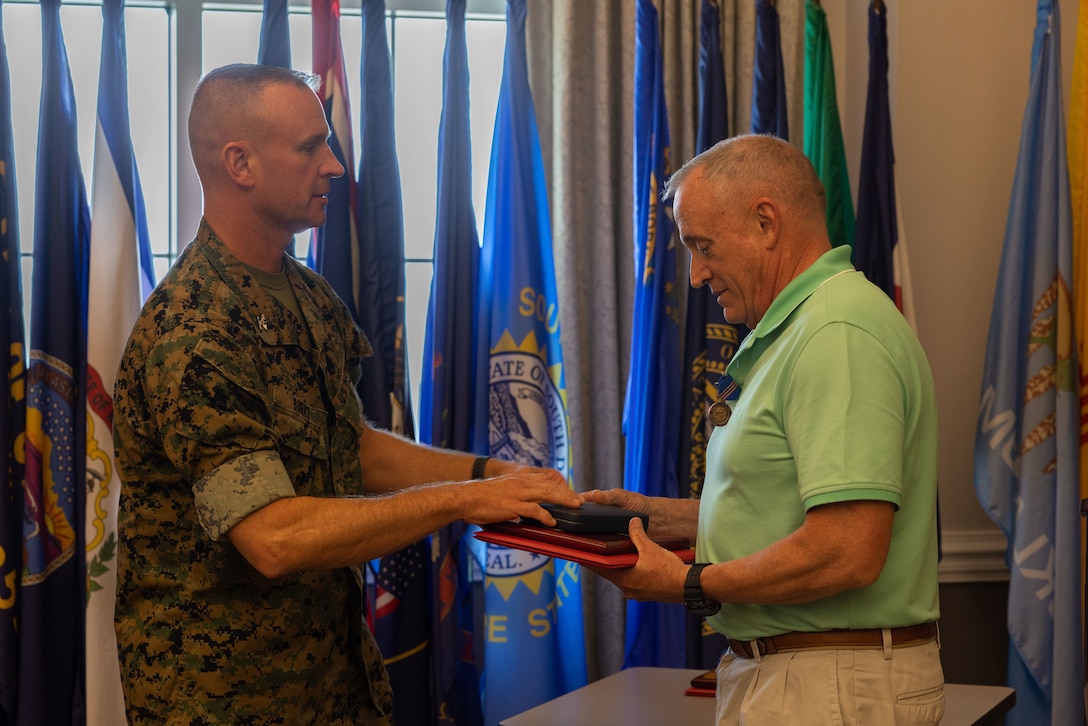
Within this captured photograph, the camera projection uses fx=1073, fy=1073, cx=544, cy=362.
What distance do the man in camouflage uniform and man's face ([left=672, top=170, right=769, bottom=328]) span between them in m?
0.49

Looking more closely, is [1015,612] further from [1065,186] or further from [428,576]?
[428,576]

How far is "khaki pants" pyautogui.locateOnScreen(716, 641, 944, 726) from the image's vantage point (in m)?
1.62

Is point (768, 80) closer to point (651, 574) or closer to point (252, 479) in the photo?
point (651, 574)

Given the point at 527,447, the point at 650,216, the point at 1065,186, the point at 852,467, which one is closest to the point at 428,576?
the point at 527,447

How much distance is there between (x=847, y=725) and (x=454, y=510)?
75 centimetres

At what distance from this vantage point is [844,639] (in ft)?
5.39

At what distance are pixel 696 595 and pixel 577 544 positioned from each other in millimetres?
232

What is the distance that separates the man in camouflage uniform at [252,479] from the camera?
1781mm

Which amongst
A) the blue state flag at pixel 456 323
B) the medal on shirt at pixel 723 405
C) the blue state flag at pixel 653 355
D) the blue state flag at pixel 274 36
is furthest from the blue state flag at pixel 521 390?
the medal on shirt at pixel 723 405

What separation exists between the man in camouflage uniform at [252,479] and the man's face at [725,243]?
491 mm

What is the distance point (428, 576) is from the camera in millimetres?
3338

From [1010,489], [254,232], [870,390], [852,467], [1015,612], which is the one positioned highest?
[254,232]

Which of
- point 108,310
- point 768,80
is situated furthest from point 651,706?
point 768,80

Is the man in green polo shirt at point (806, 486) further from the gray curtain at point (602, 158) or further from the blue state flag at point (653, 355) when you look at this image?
the gray curtain at point (602, 158)
